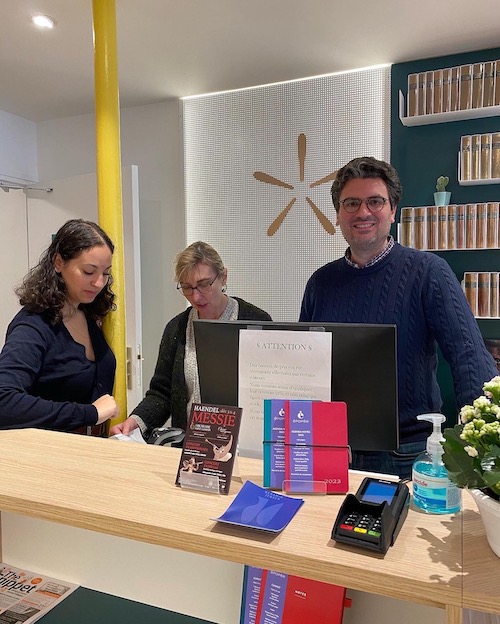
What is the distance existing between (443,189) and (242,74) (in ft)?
4.86

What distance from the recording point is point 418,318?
5.11ft

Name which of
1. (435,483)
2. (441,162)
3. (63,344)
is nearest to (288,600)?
(435,483)

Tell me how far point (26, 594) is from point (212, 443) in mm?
627

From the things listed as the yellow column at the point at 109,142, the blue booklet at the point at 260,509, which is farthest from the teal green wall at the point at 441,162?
the blue booklet at the point at 260,509

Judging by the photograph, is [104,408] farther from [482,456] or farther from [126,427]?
[482,456]

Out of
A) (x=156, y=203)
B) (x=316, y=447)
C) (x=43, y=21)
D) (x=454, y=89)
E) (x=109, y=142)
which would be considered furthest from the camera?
(x=156, y=203)

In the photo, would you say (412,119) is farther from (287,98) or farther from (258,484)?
(258,484)

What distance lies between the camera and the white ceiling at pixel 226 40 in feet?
8.57

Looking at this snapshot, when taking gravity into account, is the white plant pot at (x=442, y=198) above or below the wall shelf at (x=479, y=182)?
below

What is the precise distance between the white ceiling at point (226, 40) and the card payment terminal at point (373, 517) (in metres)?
2.44

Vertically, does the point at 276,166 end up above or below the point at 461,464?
above

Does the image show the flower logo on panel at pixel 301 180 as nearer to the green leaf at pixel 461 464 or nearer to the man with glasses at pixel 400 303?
the man with glasses at pixel 400 303

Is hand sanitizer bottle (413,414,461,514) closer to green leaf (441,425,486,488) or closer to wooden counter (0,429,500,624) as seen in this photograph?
wooden counter (0,429,500,624)

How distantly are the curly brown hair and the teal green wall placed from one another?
7.31ft
